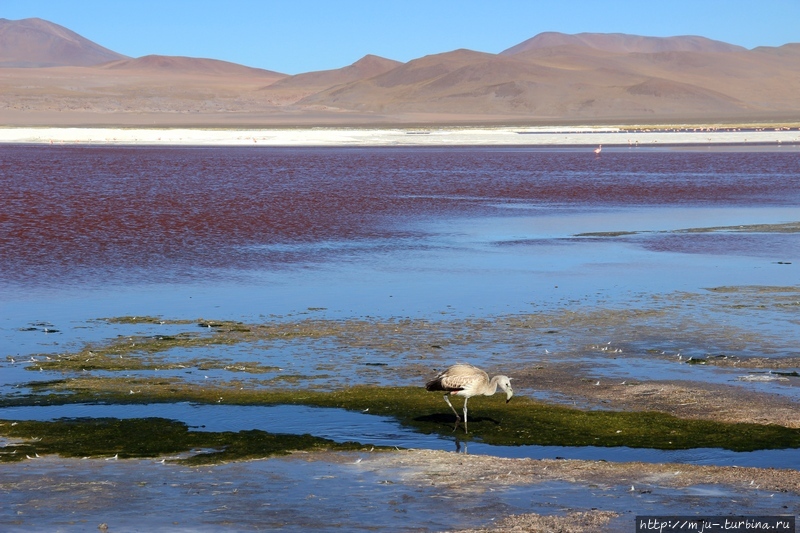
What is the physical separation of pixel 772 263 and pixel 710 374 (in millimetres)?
9634

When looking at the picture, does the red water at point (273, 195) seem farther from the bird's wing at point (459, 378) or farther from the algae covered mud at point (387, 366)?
the bird's wing at point (459, 378)

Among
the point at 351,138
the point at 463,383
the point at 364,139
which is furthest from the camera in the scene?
the point at 351,138

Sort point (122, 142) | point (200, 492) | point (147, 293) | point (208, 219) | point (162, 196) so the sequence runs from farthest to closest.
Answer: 1. point (122, 142)
2. point (162, 196)
3. point (208, 219)
4. point (147, 293)
5. point (200, 492)

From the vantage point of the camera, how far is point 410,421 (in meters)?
10.7

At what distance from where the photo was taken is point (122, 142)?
280 ft

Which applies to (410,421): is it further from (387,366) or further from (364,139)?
(364,139)

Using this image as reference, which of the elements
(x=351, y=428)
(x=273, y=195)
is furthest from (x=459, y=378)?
(x=273, y=195)

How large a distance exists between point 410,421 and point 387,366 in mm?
2429

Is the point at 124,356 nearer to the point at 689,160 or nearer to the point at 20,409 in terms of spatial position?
the point at 20,409

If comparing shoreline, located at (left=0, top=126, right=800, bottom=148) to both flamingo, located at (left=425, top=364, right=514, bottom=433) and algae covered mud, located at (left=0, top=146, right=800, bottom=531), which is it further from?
flamingo, located at (left=425, top=364, right=514, bottom=433)

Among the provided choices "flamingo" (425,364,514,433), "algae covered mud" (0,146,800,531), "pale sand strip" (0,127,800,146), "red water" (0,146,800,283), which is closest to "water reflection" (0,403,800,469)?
"algae covered mud" (0,146,800,531)

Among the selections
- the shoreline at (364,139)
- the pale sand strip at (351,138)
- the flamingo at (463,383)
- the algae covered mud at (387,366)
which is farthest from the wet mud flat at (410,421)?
the pale sand strip at (351,138)

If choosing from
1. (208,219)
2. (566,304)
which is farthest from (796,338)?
(208,219)

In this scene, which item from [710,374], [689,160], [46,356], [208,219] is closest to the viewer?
[710,374]
